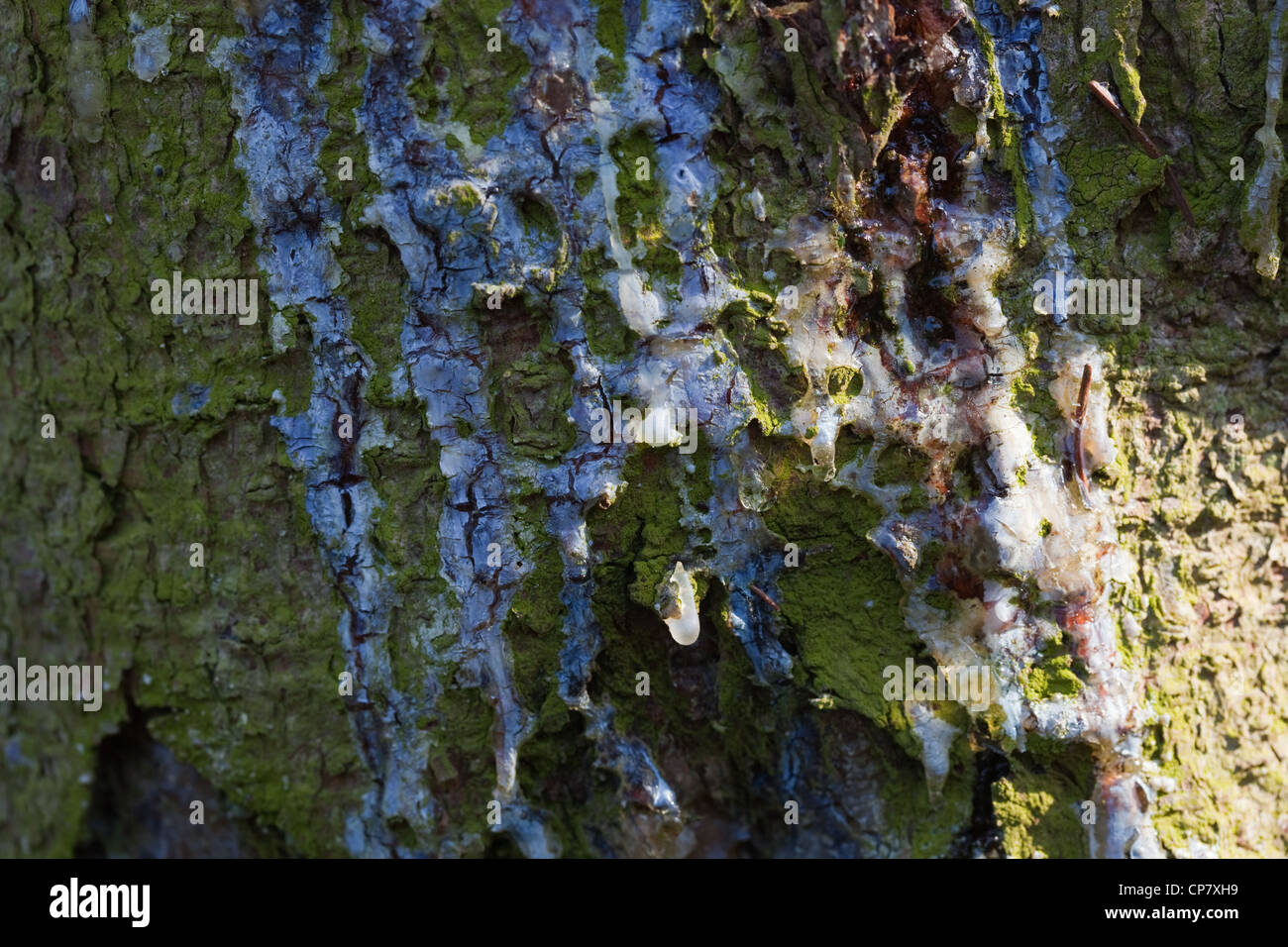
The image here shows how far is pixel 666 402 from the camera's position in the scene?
219 cm

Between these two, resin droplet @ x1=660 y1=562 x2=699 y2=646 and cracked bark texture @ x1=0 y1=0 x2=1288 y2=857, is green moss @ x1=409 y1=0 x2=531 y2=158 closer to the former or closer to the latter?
cracked bark texture @ x1=0 y1=0 x2=1288 y2=857

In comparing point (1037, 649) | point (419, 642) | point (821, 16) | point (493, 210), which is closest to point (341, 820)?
point (419, 642)

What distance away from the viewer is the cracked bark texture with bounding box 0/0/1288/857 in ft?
7.02

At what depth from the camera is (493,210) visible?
2.13m

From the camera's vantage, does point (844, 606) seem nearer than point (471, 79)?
No

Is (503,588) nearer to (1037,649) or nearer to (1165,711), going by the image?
(1037,649)

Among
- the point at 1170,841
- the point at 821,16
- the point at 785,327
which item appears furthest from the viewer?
the point at 1170,841

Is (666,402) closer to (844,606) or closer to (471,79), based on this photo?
(844,606)

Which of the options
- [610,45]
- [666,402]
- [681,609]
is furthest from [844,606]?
[610,45]

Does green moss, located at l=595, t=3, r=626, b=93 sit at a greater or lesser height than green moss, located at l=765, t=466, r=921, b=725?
greater

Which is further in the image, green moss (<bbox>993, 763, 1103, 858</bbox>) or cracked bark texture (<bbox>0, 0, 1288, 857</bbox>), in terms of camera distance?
green moss (<bbox>993, 763, 1103, 858</bbox>)

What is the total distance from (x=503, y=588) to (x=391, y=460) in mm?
407

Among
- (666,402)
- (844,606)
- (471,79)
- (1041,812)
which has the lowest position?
(1041,812)

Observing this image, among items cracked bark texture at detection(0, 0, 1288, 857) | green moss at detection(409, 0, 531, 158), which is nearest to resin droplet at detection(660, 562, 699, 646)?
cracked bark texture at detection(0, 0, 1288, 857)
